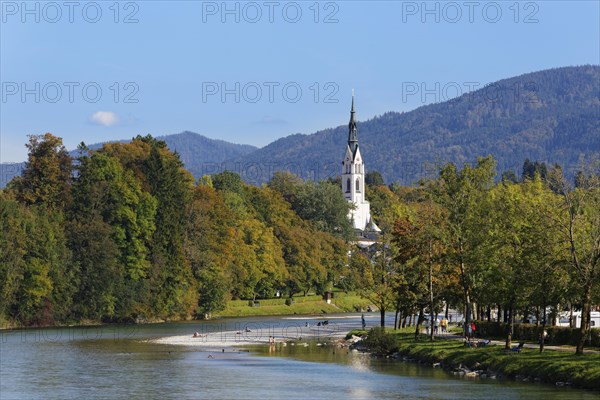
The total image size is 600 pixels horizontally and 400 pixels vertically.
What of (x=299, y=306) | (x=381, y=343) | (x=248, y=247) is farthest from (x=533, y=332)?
(x=299, y=306)

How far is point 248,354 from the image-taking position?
302 ft

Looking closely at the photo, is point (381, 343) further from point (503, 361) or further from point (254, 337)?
point (254, 337)

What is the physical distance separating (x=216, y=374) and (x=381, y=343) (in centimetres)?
2067

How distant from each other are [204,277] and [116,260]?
18877mm

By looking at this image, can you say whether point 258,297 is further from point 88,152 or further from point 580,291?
point 580,291

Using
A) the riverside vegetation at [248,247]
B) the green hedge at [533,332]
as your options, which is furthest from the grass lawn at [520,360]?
the green hedge at [533,332]

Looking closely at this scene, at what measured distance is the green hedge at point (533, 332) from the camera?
252 feet

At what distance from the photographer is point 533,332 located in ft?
273

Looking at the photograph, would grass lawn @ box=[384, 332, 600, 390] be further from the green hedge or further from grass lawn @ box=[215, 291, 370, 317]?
grass lawn @ box=[215, 291, 370, 317]

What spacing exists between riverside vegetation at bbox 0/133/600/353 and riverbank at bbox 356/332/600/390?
3186mm

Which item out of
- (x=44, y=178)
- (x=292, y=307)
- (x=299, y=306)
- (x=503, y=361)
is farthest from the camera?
(x=299, y=306)

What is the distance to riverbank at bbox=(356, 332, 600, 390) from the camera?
2482 inches

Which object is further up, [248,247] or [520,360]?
[248,247]

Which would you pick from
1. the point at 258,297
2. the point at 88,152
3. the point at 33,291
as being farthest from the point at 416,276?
the point at 258,297
